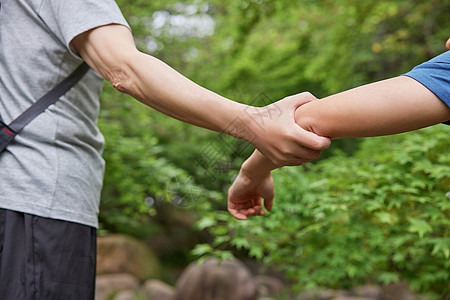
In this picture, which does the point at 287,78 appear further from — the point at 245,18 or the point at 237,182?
the point at 237,182

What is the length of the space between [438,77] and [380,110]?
0.13 meters

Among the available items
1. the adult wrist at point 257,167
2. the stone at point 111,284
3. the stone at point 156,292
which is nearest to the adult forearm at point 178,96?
the adult wrist at point 257,167

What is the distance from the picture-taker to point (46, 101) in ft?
3.34

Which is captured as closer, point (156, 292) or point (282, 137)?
point (282, 137)

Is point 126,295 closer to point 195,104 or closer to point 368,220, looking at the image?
point 368,220

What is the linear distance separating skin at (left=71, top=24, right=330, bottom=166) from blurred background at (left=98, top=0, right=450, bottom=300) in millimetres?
242

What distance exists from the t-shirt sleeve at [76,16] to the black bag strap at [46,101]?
7cm

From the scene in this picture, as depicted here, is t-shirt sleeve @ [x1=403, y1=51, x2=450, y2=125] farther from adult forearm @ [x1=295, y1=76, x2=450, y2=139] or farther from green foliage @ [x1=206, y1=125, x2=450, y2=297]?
green foliage @ [x1=206, y1=125, x2=450, y2=297]

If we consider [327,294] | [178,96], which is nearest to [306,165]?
[178,96]

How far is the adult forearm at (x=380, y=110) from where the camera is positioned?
34.7 inches

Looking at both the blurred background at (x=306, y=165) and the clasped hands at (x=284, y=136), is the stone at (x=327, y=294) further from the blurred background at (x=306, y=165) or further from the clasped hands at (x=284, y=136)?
the clasped hands at (x=284, y=136)

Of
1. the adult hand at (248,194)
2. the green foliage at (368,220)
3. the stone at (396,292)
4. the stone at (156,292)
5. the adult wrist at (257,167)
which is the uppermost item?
the adult wrist at (257,167)

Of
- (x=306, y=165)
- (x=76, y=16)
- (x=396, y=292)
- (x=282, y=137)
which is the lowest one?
(x=396, y=292)

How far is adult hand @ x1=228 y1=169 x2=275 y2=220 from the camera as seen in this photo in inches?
49.5
